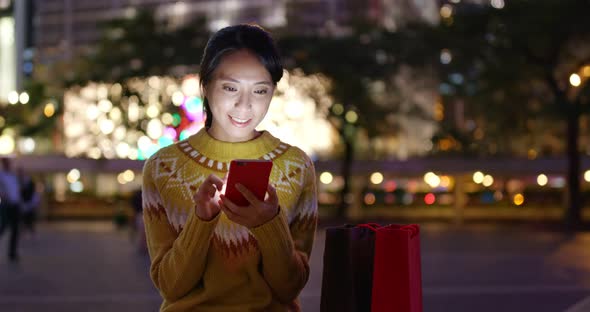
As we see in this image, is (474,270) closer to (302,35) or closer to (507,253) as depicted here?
(507,253)

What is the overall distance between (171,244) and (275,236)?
375 millimetres

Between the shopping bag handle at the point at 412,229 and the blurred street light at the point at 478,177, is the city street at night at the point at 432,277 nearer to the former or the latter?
the shopping bag handle at the point at 412,229

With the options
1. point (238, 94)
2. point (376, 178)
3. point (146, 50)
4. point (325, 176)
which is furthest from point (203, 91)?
point (376, 178)

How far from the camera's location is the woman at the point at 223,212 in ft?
8.13

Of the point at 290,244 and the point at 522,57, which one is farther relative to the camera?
the point at 522,57

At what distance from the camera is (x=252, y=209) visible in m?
2.29

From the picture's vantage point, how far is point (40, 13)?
273 ft

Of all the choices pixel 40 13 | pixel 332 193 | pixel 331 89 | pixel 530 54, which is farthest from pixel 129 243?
pixel 40 13

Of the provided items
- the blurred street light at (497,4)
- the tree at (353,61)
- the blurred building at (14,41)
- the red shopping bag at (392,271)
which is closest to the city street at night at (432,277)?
the red shopping bag at (392,271)

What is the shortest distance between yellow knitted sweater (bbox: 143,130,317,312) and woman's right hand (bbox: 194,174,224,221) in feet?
0.23

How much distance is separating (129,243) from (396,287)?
57.3ft

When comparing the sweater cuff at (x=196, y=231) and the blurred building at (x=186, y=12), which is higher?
the blurred building at (x=186, y=12)

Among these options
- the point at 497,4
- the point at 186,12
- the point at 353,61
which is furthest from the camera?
the point at 186,12

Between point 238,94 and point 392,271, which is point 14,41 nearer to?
point 238,94
